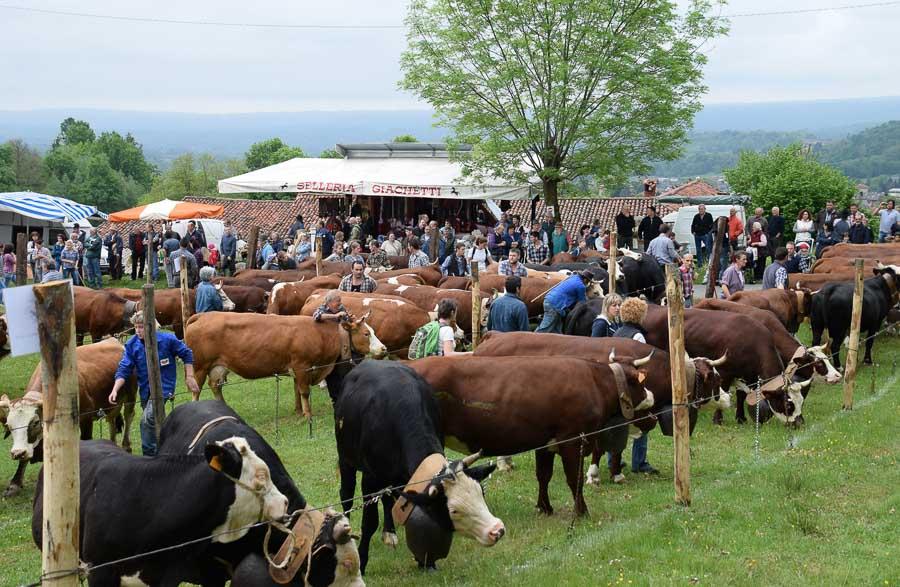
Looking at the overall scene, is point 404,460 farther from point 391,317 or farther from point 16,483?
point 391,317

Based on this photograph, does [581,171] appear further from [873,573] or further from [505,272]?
[873,573]

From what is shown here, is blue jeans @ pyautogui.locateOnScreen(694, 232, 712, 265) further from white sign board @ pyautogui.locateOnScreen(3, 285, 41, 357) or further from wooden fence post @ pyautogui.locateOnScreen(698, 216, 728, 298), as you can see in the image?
white sign board @ pyautogui.locateOnScreen(3, 285, 41, 357)

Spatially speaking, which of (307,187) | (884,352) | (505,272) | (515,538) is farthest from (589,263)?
(515,538)

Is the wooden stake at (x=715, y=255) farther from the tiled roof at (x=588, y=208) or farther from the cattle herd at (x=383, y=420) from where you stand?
the tiled roof at (x=588, y=208)

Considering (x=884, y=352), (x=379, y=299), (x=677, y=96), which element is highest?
(x=677, y=96)

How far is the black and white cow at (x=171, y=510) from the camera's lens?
6.77 meters

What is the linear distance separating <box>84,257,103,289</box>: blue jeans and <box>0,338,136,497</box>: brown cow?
15701 mm

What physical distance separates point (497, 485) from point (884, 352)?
1063cm

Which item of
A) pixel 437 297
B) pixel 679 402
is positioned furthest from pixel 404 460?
pixel 437 297

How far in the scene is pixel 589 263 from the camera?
22578 mm

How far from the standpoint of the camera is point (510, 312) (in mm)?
14148

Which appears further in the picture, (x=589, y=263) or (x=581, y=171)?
(x=581, y=171)

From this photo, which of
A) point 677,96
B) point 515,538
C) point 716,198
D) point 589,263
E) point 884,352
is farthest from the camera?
point 716,198

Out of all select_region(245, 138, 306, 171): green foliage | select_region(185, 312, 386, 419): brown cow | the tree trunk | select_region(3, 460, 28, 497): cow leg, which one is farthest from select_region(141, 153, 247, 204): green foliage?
select_region(3, 460, 28, 497): cow leg
